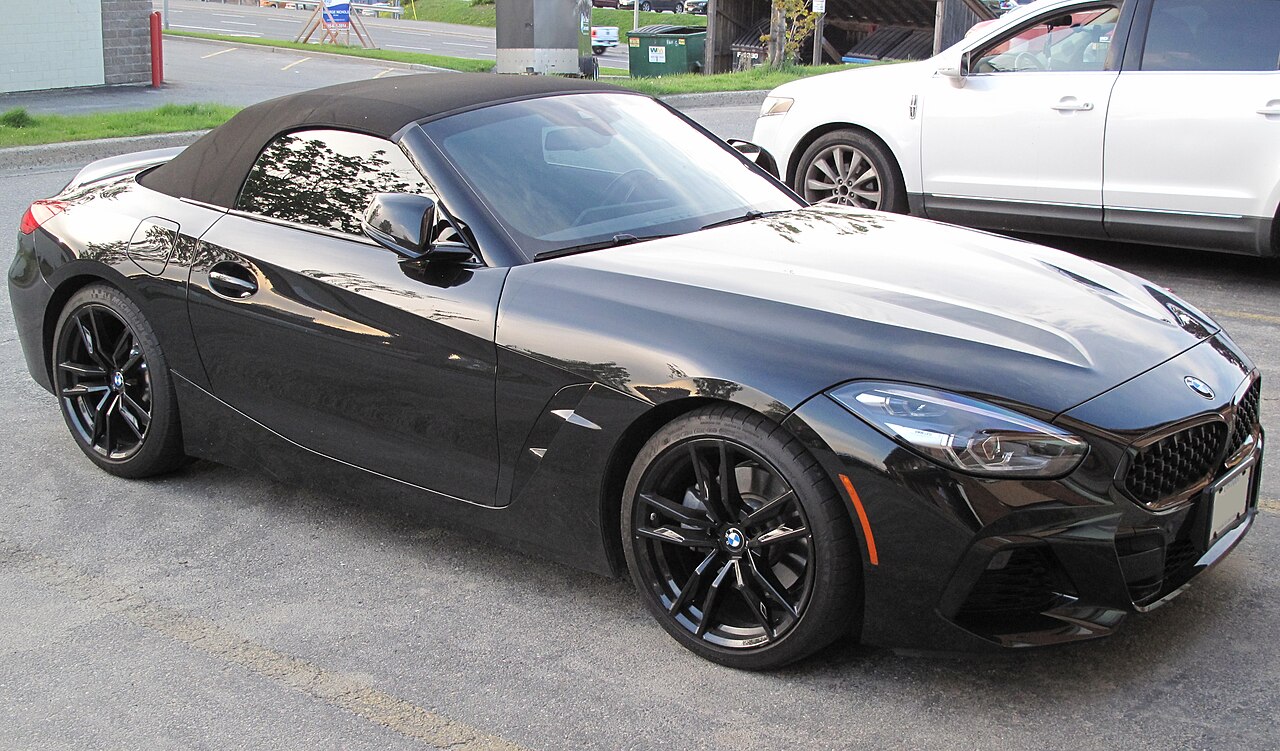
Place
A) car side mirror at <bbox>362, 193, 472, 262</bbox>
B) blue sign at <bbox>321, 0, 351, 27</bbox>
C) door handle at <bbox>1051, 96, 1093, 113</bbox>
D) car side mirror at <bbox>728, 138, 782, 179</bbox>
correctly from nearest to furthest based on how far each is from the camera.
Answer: car side mirror at <bbox>362, 193, 472, 262</bbox> → car side mirror at <bbox>728, 138, 782, 179</bbox> → door handle at <bbox>1051, 96, 1093, 113</bbox> → blue sign at <bbox>321, 0, 351, 27</bbox>

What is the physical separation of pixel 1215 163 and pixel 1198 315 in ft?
11.9

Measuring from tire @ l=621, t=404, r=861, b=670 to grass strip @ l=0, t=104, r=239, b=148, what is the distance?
10.5m

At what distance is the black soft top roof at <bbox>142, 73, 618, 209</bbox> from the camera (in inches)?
162

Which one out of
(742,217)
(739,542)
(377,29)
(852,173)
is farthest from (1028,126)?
(377,29)

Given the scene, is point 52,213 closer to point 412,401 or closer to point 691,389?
point 412,401

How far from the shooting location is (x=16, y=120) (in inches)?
518

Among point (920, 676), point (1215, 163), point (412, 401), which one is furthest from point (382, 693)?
point (1215, 163)

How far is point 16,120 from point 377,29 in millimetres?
28831

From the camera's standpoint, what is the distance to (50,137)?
1229cm

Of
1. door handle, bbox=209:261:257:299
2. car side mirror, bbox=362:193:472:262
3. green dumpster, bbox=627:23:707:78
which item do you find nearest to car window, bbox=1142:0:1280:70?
car side mirror, bbox=362:193:472:262

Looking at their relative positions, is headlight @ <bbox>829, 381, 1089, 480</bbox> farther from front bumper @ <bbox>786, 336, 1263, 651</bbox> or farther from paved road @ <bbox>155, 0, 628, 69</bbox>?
paved road @ <bbox>155, 0, 628, 69</bbox>

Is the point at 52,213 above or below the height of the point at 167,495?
above

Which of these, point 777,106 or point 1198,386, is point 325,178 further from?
point 777,106

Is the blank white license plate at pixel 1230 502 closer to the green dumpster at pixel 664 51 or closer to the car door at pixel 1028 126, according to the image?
the car door at pixel 1028 126
